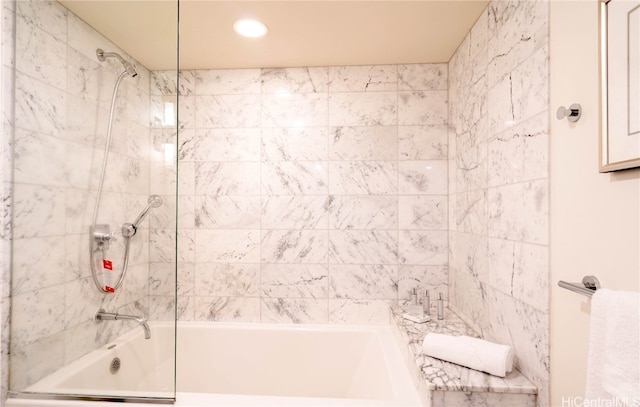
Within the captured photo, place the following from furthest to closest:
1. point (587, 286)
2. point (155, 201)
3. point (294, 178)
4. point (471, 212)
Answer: point (294, 178) < point (471, 212) < point (155, 201) < point (587, 286)

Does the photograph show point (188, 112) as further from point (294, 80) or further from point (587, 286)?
point (587, 286)

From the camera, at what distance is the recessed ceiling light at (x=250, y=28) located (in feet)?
5.87

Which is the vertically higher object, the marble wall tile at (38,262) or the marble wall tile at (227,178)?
the marble wall tile at (227,178)

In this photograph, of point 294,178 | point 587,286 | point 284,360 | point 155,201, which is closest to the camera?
point 587,286

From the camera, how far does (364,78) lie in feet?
7.50

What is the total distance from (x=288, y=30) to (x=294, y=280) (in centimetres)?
153

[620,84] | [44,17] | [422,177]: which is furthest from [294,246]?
[620,84]

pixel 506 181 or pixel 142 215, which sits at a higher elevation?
pixel 506 181

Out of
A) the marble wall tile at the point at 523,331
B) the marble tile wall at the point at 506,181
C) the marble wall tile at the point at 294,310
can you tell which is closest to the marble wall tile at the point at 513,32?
the marble tile wall at the point at 506,181

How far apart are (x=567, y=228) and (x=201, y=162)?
2084 millimetres

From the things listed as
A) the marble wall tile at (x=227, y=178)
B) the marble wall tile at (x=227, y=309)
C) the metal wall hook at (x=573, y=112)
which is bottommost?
the marble wall tile at (x=227, y=309)

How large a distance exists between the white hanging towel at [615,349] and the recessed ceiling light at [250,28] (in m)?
1.83

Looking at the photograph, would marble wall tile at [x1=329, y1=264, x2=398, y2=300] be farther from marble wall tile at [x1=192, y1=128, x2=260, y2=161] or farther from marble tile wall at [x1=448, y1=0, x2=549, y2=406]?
marble wall tile at [x1=192, y1=128, x2=260, y2=161]
